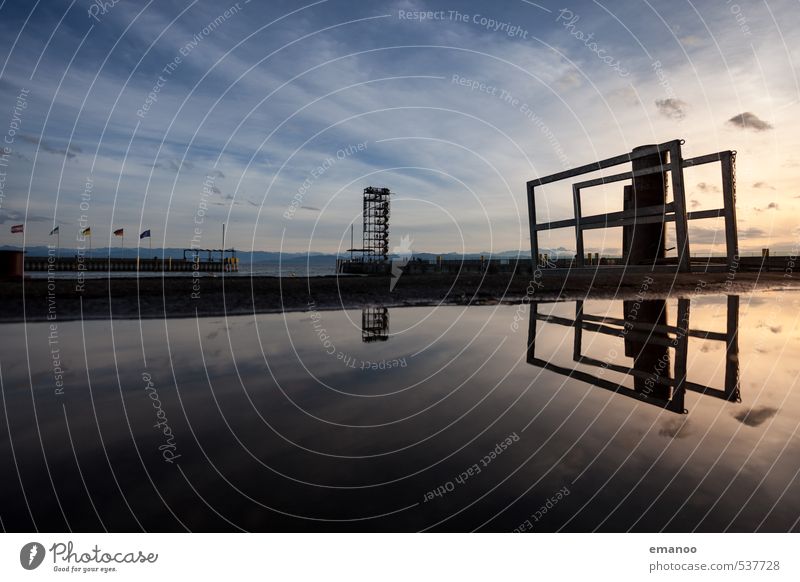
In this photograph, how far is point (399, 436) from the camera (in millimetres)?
3514

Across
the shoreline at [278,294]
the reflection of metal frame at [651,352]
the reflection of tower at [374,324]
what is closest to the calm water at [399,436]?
the reflection of metal frame at [651,352]

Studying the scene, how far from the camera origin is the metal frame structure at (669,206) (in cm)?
1538

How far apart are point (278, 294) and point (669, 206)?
14654mm

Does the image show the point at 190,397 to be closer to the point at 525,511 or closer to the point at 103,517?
the point at 103,517

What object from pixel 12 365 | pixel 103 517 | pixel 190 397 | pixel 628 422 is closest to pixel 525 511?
pixel 628 422

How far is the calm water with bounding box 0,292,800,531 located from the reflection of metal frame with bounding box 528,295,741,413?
0.05 m

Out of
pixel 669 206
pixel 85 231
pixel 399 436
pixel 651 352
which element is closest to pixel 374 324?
pixel 651 352

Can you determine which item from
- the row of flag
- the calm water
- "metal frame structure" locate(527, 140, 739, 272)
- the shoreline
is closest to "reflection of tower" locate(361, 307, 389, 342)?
the calm water

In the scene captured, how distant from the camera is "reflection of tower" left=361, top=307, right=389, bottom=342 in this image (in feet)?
26.7

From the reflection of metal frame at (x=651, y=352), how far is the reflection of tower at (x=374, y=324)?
265cm

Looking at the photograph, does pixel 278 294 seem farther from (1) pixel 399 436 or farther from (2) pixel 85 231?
(2) pixel 85 231

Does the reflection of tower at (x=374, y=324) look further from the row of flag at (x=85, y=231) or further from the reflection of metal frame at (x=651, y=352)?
the row of flag at (x=85, y=231)

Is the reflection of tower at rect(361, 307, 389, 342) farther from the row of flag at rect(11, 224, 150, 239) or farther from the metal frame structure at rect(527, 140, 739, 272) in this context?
the row of flag at rect(11, 224, 150, 239)

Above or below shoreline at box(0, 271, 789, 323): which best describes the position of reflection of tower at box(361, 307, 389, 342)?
below
